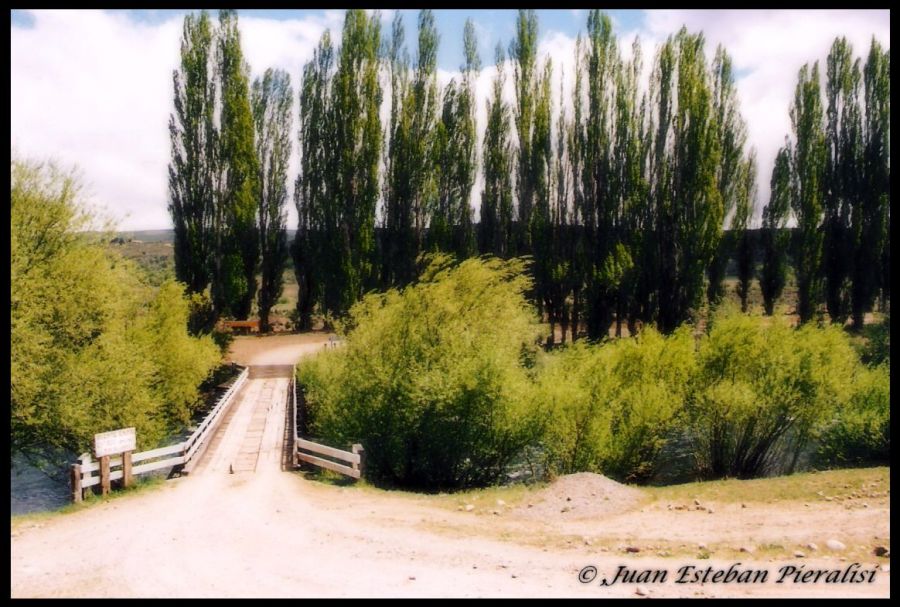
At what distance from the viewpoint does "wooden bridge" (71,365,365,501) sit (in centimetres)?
1352

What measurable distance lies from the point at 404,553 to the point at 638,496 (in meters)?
5.88

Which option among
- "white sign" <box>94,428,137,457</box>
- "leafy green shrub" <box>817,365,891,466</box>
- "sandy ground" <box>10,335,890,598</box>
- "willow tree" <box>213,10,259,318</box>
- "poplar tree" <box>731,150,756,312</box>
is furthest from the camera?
"poplar tree" <box>731,150,756,312</box>

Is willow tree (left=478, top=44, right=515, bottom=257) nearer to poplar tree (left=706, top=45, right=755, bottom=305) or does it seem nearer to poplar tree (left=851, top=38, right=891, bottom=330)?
poplar tree (left=706, top=45, right=755, bottom=305)

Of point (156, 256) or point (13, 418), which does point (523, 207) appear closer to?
point (13, 418)

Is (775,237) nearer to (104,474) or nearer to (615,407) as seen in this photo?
(615,407)

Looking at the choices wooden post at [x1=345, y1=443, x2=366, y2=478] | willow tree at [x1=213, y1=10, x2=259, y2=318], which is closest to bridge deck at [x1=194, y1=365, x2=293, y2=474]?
wooden post at [x1=345, y1=443, x2=366, y2=478]

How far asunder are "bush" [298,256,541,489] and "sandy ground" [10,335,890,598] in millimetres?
2406

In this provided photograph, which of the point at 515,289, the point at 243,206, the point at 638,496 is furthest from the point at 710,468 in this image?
the point at 243,206

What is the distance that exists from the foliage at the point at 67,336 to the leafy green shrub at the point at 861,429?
1898 centimetres

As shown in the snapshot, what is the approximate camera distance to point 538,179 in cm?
3659

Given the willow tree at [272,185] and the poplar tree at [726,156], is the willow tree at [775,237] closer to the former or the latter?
the poplar tree at [726,156]

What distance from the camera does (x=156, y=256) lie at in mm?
92625

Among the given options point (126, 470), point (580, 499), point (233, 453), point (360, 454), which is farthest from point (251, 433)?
point (580, 499)

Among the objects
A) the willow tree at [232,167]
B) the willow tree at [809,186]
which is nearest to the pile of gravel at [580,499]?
the willow tree at [232,167]
